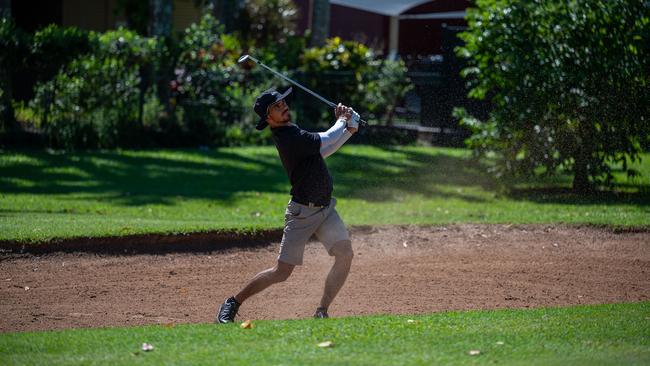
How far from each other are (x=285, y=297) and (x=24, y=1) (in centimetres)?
1880

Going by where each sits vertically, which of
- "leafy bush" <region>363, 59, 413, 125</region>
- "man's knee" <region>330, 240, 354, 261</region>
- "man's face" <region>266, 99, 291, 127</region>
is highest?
"leafy bush" <region>363, 59, 413, 125</region>

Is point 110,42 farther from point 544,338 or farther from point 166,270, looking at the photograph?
point 544,338

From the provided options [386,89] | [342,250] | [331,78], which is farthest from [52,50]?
[342,250]

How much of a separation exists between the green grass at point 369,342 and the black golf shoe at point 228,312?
A: 438mm

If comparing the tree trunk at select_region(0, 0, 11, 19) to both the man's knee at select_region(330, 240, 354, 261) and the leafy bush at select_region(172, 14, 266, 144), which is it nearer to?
the leafy bush at select_region(172, 14, 266, 144)

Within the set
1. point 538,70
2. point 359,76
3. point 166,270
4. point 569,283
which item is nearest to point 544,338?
point 569,283

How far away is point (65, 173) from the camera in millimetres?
14422

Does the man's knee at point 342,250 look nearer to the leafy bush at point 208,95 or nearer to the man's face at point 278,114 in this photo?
the man's face at point 278,114

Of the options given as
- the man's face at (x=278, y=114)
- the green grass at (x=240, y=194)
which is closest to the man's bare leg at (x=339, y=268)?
the man's face at (x=278, y=114)

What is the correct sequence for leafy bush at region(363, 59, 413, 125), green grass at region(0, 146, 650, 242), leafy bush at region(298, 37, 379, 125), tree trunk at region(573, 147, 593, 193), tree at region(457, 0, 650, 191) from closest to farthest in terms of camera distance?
green grass at region(0, 146, 650, 242), tree at region(457, 0, 650, 191), tree trunk at region(573, 147, 593, 193), leafy bush at region(298, 37, 379, 125), leafy bush at region(363, 59, 413, 125)

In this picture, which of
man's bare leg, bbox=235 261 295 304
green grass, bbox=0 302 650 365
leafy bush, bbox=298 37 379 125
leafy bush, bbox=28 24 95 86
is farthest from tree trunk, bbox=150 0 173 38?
green grass, bbox=0 302 650 365

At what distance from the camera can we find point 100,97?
54.1 feet

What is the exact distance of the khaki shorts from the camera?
6.84 metres

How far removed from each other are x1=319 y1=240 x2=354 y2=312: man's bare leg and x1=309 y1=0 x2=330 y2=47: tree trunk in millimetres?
13486
